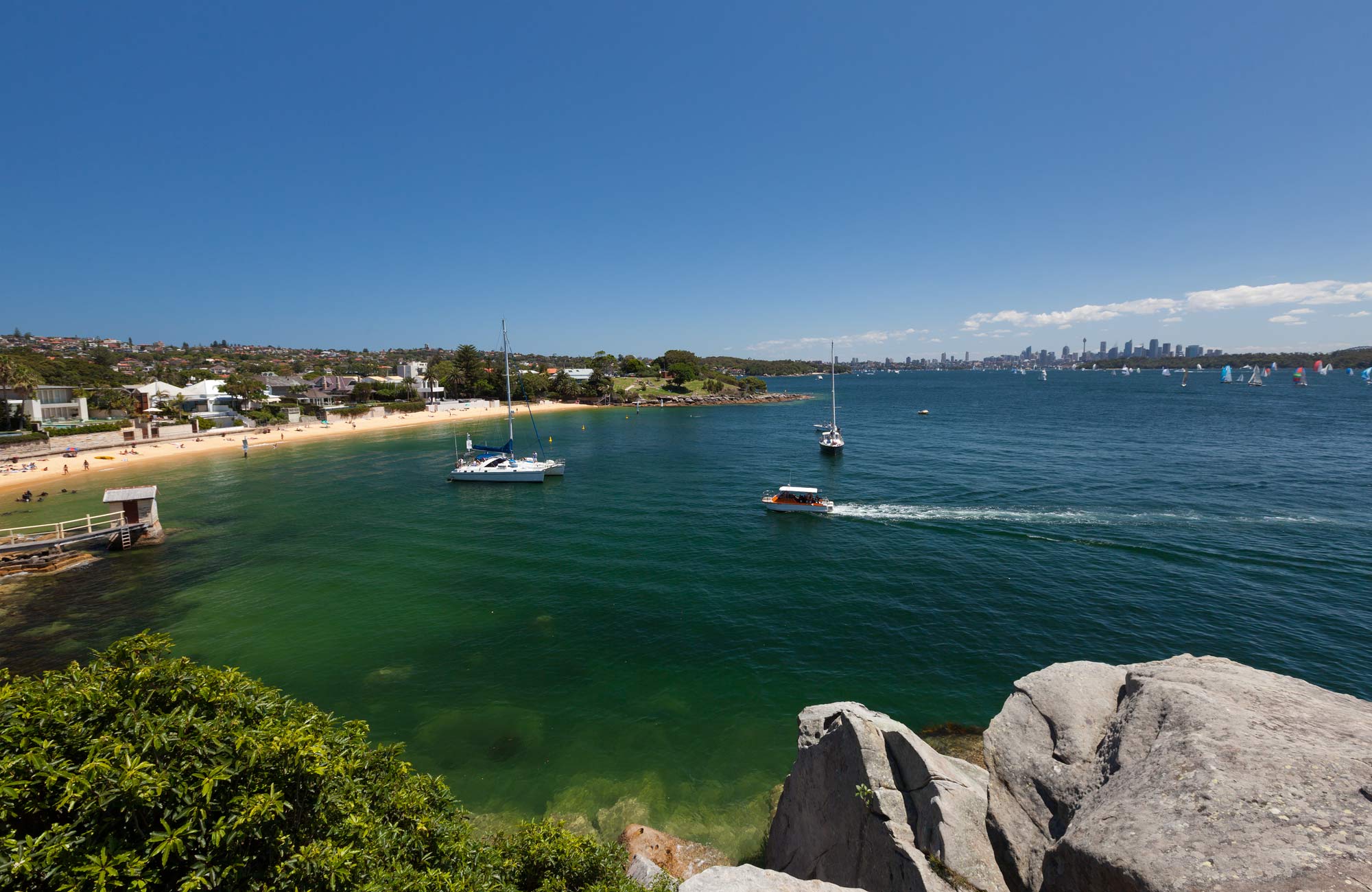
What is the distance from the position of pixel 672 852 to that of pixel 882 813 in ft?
20.8

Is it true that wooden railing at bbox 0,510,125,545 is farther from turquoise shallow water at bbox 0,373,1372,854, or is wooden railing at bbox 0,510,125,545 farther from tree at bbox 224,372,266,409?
tree at bbox 224,372,266,409

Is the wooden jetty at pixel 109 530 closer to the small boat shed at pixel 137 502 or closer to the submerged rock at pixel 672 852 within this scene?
the small boat shed at pixel 137 502

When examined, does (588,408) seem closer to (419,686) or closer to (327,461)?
(327,461)

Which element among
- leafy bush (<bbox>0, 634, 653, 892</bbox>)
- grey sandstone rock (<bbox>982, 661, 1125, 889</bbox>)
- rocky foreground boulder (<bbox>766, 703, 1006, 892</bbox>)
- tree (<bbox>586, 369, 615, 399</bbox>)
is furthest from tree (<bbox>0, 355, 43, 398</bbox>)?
grey sandstone rock (<bbox>982, 661, 1125, 889</bbox>)

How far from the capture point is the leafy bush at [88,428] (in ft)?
224

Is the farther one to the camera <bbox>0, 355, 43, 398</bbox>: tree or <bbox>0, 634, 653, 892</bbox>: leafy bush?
<bbox>0, 355, 43, 398</bbox>: tree

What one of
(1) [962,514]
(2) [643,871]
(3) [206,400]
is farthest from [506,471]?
(3) [206,400]

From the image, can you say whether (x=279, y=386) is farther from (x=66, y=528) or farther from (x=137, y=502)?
(x=137, y=502)

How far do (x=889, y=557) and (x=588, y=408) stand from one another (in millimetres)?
127992

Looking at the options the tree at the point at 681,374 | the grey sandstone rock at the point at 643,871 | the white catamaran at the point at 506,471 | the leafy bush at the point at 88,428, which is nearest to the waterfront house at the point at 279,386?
the leafy bush at the point at 88,428

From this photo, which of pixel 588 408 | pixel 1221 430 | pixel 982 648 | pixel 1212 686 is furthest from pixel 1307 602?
pixel 588 408

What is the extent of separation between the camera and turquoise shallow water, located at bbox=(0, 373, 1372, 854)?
61.6 ft

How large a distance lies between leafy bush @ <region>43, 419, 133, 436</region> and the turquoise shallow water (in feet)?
69.5

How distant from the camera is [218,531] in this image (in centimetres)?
4100
